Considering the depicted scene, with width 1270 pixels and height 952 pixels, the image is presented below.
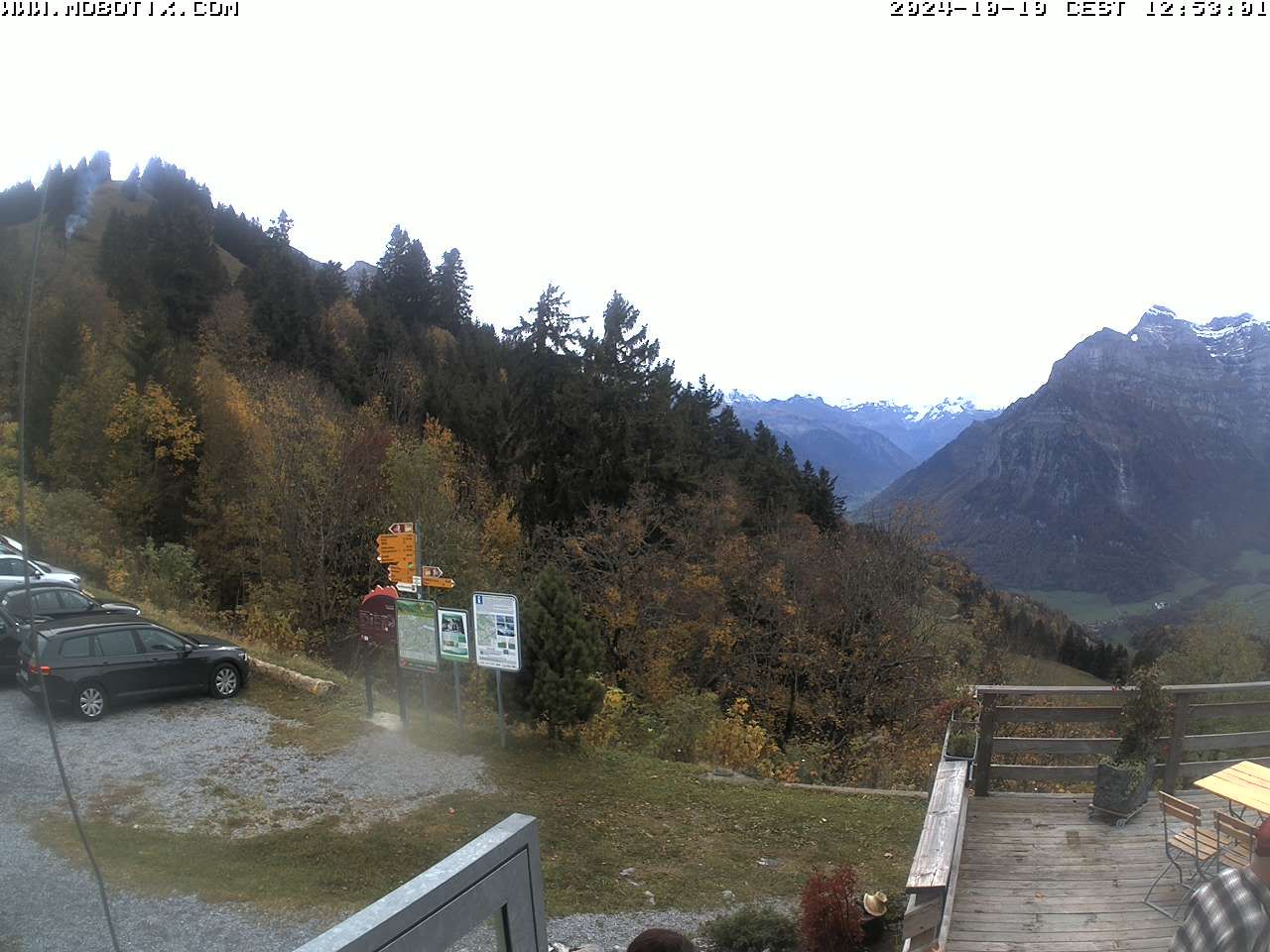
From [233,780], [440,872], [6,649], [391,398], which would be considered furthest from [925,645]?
[391,398]

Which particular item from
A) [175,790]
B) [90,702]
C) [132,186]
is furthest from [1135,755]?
[132,186]

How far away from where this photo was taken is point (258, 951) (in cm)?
697

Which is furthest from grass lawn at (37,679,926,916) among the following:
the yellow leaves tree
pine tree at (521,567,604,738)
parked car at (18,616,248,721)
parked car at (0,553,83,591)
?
the yellow leaves tree

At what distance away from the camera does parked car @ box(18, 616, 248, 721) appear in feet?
39.5

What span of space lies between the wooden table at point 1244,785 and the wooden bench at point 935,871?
1.83 metres

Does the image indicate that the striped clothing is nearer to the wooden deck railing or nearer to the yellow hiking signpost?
the wooden deck railing

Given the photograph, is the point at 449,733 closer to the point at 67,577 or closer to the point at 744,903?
the point at 744,903

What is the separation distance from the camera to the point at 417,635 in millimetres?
12688

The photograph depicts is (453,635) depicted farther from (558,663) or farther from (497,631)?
(558,663)

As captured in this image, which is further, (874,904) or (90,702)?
(90,702)

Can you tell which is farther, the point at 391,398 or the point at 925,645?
the point at 391,398

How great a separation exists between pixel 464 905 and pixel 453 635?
37.1 ft

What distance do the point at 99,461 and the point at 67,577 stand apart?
13.2m

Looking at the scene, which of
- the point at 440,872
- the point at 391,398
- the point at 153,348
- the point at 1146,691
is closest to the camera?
the point at 440,872
